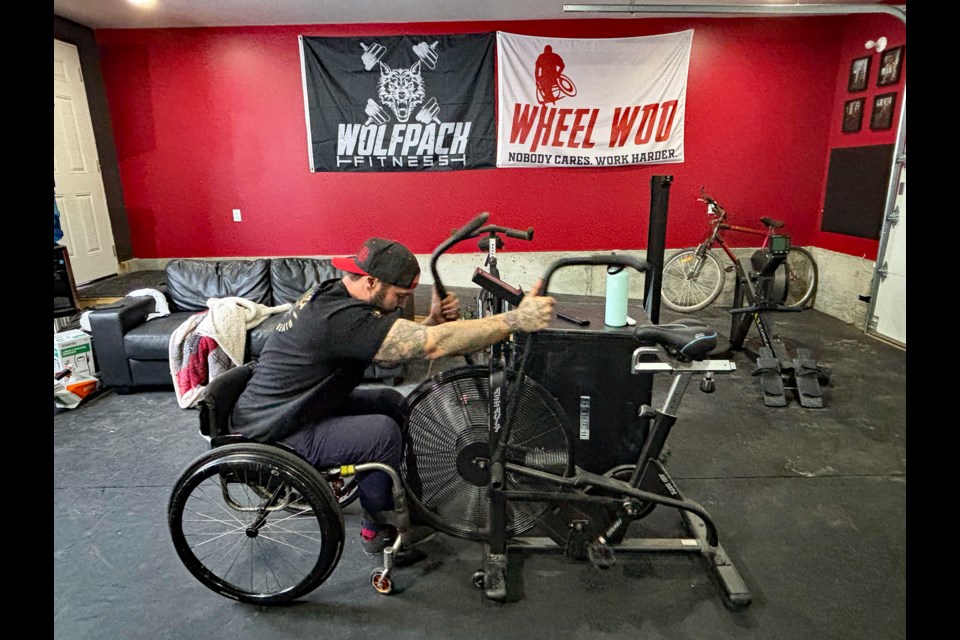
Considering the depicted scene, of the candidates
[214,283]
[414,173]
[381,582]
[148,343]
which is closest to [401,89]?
[414,173]

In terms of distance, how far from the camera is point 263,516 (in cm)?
Answer: 177

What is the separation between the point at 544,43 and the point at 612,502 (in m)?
4.36

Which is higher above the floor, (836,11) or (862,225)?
(836,11)

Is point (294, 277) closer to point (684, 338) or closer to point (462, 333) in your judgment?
point (462, 333)

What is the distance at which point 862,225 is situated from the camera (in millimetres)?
4801

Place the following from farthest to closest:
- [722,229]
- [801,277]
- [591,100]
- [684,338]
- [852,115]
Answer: [801,277] < [722,229] < [591,100] < [852,115] < [684,338]

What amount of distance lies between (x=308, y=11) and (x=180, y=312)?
8.88 feet

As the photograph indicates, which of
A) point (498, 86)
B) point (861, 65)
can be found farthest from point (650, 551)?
point (861, 65)

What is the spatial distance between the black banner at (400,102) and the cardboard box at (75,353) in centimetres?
254

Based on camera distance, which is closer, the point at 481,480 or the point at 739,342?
the point at 481,480

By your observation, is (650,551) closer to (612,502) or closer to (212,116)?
(612,502)

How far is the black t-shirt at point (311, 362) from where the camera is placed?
5.64 feet

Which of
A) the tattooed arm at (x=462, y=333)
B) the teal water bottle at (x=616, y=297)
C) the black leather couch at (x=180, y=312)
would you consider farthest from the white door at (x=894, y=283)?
the tattooed arm at (x=462, y=333)
